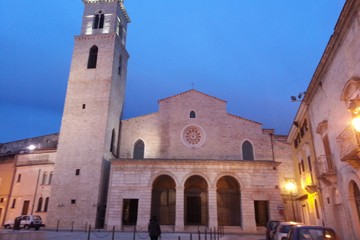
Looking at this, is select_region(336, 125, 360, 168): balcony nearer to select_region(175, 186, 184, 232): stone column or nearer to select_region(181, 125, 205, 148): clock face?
select_region(175, 186, 184, 232): stone column

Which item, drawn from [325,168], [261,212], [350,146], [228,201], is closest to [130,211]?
[228,201]

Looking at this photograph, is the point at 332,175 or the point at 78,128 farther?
the point at 78,128

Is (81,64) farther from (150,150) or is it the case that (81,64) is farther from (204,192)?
(204,192)

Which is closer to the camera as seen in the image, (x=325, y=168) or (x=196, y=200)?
(x=325, y=168)

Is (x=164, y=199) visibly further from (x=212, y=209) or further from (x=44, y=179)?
(x=44, y=179)

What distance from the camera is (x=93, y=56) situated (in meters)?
28.7

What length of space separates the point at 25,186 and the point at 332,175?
93.6ft

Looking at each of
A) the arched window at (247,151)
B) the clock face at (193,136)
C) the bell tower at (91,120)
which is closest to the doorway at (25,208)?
the bell tower at (91,120)

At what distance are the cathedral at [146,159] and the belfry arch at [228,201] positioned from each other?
Answer: 82 millimetres

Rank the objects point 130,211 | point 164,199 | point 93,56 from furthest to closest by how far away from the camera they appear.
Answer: point 93,56 → point 164,199 → point 130,211

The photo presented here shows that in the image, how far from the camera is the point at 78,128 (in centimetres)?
2538

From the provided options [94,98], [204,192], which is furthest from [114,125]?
[204,192]

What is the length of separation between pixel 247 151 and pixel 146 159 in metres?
9.88

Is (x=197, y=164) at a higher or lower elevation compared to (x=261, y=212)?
higher
